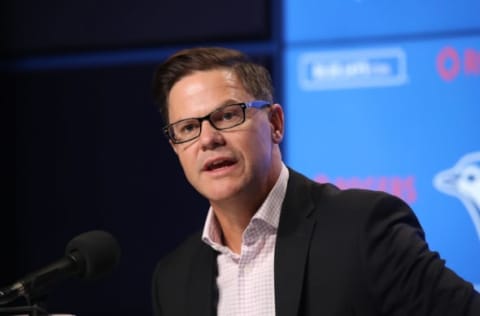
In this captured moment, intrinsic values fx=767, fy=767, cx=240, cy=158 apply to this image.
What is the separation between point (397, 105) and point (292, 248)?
120 cm

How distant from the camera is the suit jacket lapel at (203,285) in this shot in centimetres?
193

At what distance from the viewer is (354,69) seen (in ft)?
9.48

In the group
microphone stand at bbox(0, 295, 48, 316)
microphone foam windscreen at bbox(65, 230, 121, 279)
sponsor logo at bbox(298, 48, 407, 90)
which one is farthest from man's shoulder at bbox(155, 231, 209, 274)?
sponsor logo at bbox(298, 48, 407, 90)

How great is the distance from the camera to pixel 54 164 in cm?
329

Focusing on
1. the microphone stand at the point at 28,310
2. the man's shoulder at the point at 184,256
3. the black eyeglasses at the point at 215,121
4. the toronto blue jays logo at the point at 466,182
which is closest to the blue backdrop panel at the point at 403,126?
the toronto blue jays logo at the point at 466,182

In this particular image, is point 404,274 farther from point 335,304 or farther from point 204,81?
point 204,81

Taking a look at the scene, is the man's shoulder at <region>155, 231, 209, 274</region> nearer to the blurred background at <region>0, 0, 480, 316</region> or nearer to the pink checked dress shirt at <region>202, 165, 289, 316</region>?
the pink checked dress shirt at <region>202, 165, 289, 316</region>

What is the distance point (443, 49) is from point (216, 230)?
1.28 m

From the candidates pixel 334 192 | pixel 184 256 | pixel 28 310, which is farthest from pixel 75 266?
pixel 334 192

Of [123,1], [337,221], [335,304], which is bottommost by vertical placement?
[335,304]

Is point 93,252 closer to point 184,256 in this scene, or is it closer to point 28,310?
point 28,310

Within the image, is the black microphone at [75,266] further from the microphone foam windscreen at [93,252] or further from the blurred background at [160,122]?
the blurred background at [160,122]

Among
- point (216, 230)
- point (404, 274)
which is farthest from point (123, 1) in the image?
point (404, 274)

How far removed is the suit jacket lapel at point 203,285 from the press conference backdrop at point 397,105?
97cm
